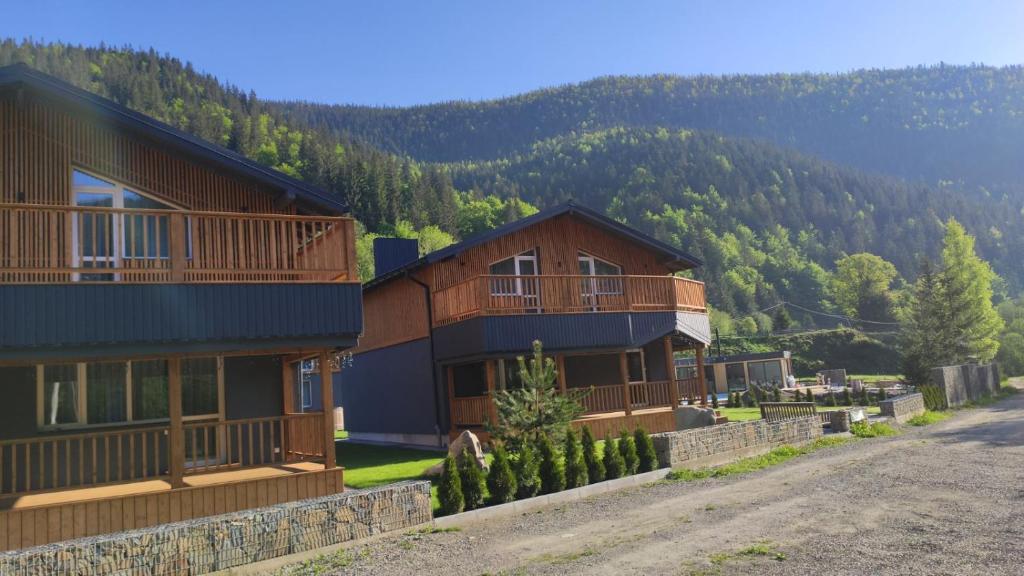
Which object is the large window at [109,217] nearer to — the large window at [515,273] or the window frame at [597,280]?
the large window at [515,273]

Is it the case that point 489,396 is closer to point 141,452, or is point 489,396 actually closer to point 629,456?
point 629,456

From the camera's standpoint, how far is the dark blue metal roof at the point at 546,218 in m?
19.9

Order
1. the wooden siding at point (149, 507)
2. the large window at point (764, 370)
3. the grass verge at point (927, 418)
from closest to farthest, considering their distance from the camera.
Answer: the wooden siding at point (149, 507) < the grass verge at point (927, 418) < the large window at point (764, 370)

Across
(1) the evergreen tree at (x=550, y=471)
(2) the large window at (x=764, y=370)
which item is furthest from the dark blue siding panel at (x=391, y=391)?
(2) the large window at (x=764, y=370)

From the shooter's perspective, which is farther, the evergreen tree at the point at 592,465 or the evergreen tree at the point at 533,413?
the evergreen tree at the point at 533,413

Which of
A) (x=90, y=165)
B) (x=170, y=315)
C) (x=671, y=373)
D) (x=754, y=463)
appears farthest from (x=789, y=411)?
(x=90, y=165)

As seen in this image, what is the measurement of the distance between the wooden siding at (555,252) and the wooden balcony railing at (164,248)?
8.36 meters

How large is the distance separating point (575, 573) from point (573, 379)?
49.3 ft

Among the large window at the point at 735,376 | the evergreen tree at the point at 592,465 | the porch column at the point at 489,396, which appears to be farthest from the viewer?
the large window at the point at 735,376

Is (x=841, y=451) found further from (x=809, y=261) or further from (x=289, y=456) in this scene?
(x=809, y=261)

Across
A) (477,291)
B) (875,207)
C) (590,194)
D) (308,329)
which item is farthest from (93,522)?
(875,207)

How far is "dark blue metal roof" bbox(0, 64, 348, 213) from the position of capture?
11055 mm

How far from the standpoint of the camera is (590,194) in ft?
482

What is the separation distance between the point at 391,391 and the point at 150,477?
503 inches
